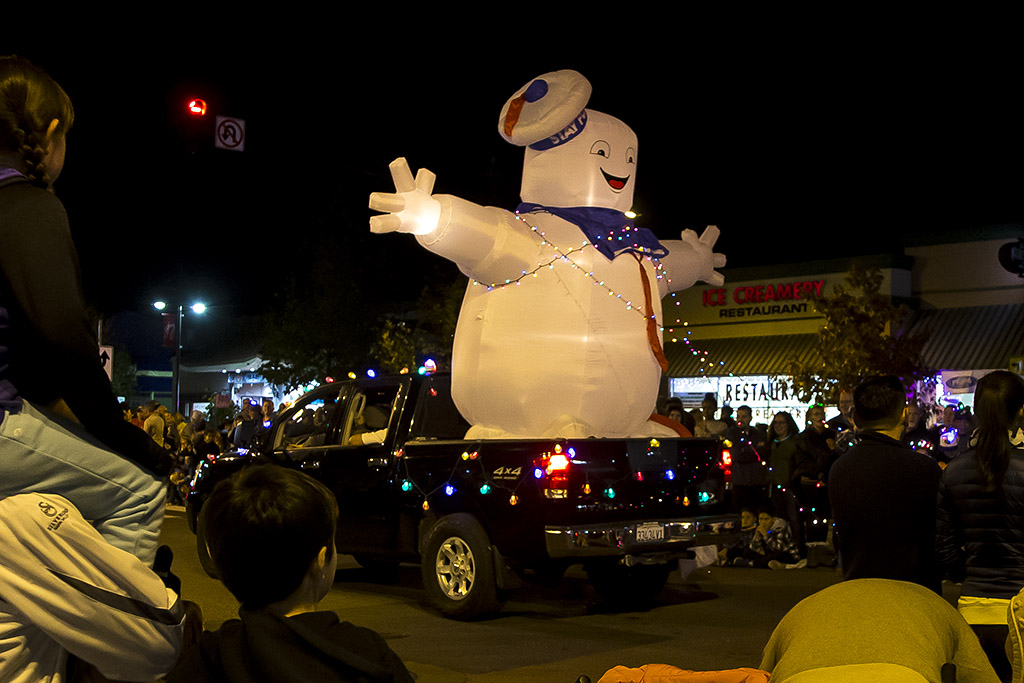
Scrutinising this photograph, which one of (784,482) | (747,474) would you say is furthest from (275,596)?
(747,474)

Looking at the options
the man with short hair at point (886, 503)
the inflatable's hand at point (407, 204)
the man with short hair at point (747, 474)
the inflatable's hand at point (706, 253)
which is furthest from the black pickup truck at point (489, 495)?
the man with short hair at point (886, 503)

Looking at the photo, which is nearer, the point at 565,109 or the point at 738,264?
the point at 565,109

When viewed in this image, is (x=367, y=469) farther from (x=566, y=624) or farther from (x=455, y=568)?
(x=566, y=624)

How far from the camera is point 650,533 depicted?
26.5 ft

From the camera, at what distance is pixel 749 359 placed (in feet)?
90.6

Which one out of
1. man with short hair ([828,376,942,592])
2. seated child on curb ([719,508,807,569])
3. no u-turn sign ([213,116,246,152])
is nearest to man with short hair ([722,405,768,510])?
seated child on curb ([719,508,807,569])

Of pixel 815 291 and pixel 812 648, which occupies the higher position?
pixel 815 291

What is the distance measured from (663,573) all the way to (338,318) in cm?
2977

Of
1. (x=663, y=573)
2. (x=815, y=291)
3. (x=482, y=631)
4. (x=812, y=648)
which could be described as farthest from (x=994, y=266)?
(x=812, y=648)

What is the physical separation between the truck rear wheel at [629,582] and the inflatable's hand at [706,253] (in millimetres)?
2744

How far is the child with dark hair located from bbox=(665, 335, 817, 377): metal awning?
24372 millimetres

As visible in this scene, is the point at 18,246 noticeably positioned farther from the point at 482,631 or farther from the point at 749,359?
the point at 749,359

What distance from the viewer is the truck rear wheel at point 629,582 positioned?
9.28 metres

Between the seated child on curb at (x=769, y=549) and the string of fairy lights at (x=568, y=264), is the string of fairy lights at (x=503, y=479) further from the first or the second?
the seated child on curb at (x=769, y=549)
